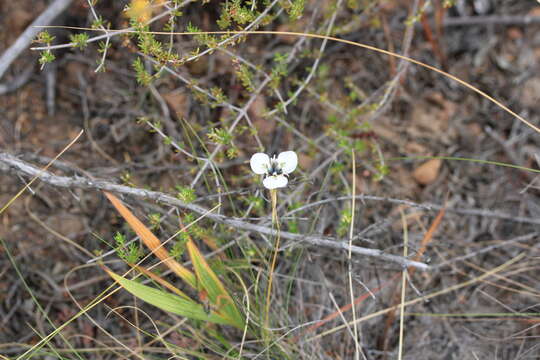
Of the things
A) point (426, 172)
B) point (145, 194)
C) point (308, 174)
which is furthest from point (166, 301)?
point (426, 172)

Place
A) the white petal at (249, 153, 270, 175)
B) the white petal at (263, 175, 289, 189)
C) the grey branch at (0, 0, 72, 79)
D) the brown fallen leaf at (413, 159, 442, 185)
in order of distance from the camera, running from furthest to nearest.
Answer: the brown fallen leaf at (413, 159, 442, 185)
the grey branch at (0, 0, 72, 79)
the white petal at (249, 153, 270, 175)
the white petal at (263, 175, 289, 189)

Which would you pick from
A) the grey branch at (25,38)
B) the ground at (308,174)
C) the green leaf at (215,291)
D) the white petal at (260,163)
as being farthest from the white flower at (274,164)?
the grey branch at (25,38)

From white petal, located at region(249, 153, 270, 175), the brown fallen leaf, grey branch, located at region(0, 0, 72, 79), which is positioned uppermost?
grey branch, located at region(0, 0, 72, 79)

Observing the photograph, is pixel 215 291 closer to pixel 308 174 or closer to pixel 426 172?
pixel 308 174

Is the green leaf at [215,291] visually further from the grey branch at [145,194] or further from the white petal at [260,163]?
the white petal at [260,163]

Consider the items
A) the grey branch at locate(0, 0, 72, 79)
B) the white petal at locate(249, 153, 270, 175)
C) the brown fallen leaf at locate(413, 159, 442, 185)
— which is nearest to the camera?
the white petal at locate(249, 153, 270, 175)

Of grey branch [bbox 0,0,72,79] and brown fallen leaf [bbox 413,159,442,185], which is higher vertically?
grey branch [bbox 0,0,72,79]

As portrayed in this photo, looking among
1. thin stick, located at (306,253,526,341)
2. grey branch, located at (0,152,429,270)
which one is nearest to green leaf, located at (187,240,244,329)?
grey branch, located at (0,152,429,270)

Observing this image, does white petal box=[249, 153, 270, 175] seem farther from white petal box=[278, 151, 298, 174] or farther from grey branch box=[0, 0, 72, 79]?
grey branch box=[0, 0, 72, 79]
